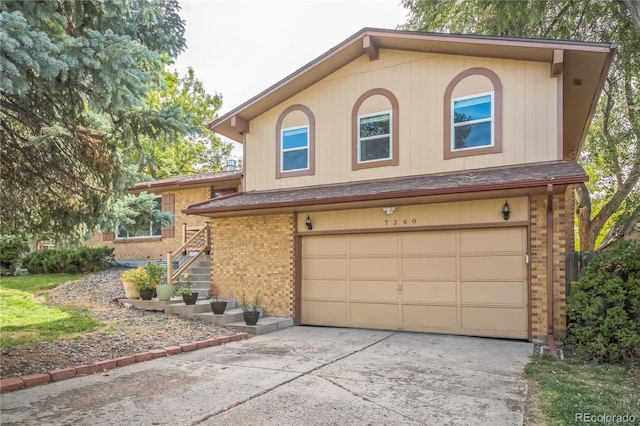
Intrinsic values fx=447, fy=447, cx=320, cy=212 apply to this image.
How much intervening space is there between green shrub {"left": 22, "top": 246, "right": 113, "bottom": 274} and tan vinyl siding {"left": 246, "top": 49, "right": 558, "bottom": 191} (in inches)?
293

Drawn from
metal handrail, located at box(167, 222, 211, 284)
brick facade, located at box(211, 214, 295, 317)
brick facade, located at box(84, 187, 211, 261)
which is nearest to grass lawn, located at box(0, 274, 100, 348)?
metal handrail, located at box(167, 222, 211, 284)

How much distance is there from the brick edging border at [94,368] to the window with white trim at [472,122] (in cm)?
595

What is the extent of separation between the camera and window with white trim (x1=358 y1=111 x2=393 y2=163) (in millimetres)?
9719

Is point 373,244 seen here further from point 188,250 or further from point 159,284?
point 188,250

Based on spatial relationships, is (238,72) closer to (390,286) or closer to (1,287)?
(1,287)

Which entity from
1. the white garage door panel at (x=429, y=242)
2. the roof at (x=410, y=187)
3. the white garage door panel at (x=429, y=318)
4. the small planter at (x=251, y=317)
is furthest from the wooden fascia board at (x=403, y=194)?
the white garage door panel at (x=429, y=318)

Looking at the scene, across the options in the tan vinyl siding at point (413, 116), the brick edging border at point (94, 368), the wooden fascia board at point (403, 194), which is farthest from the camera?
the tan vinyl siding at point (413, 116)

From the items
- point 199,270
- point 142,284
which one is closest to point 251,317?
point 142,284

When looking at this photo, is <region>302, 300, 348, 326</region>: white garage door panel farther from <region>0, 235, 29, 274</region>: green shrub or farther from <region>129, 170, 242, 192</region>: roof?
<region>0, 235, 29, 274</region>: green shrub

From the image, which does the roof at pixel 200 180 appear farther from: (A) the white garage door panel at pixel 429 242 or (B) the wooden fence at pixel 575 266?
(B) the wooden fence at pixel 575 266

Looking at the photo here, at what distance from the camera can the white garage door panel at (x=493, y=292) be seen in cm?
801

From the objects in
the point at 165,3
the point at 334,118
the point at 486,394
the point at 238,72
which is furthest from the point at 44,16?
the point at 238,72

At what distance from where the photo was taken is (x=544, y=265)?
25.2ft

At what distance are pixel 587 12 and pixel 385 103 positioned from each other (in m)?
6.92
